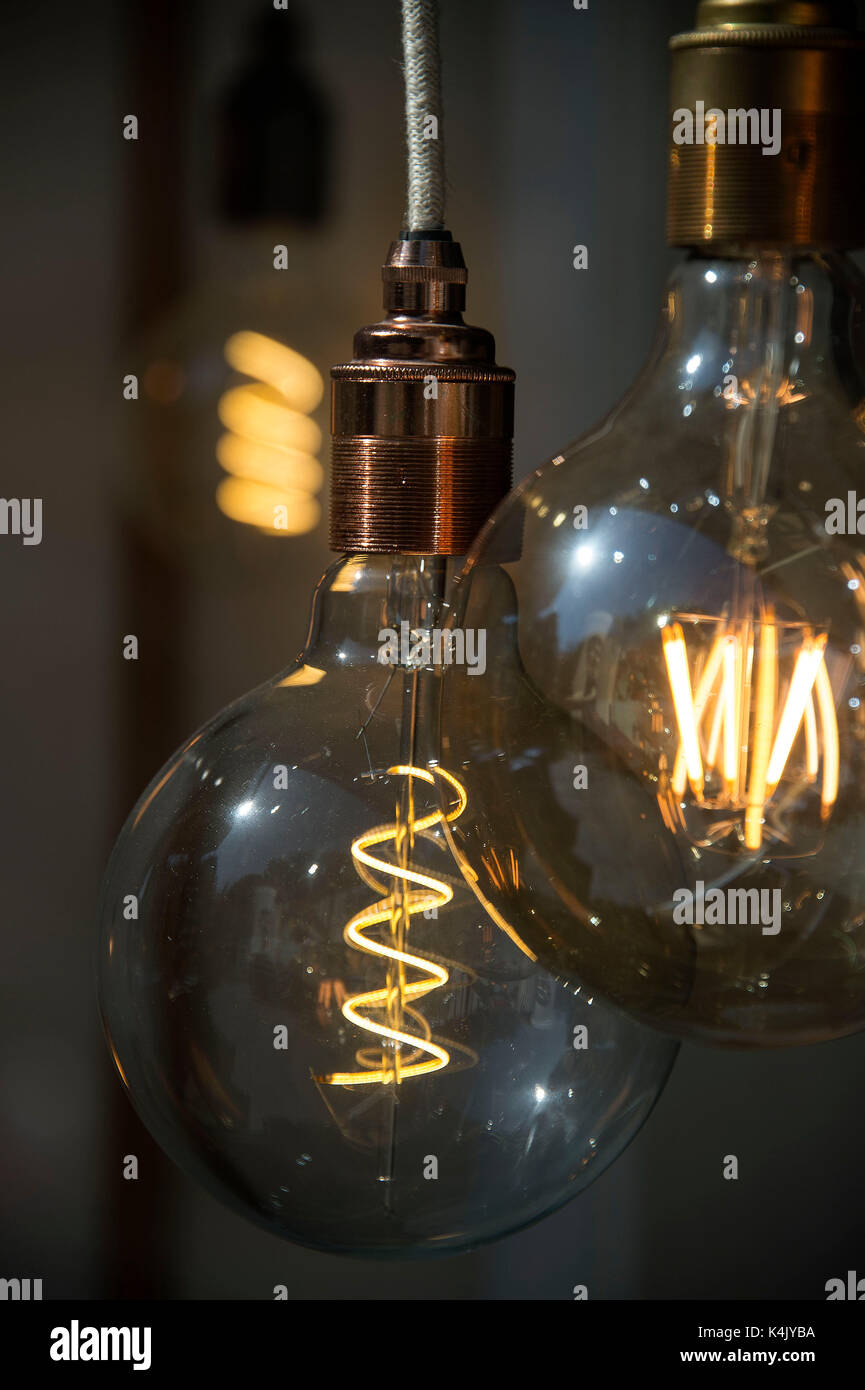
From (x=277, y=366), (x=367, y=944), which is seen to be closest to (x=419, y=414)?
(x=367, y=944)

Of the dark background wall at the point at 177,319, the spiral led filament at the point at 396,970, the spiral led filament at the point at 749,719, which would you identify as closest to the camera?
the spiral led filament at the point at 749,719

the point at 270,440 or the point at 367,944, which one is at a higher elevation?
the point at 270,440

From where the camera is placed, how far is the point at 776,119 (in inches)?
11.3

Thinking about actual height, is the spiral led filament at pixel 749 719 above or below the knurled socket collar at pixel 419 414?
below

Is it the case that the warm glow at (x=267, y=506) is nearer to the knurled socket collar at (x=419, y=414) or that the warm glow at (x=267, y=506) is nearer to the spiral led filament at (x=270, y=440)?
the spiral led filament at (x=270, y=440)

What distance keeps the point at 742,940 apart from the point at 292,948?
0.14 meters

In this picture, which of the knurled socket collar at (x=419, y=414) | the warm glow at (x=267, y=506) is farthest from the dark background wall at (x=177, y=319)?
the knurled socket collar at (x=419, y=414)

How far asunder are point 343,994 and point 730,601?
0.17m

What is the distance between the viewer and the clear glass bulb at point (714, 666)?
28 cm

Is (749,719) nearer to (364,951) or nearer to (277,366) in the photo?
(364,951)

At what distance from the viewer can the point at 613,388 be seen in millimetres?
793

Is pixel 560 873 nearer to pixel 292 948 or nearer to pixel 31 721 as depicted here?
pixel 292 948

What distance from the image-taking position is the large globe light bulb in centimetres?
40

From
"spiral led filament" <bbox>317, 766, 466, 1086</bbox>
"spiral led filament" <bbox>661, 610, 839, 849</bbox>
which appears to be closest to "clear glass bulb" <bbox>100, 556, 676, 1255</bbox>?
"spiral led filament" <bbox>317, 766, 466, 1086</bbox>
